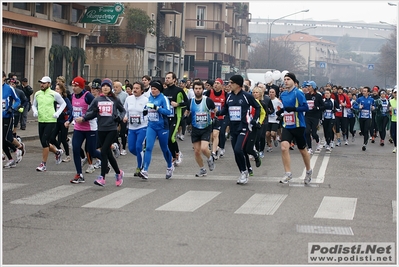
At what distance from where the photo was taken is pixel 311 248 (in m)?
7.88

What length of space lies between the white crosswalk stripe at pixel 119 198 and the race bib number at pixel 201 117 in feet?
8.11

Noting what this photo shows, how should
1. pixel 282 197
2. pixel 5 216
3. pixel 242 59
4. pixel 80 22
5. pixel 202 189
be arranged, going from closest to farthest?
pixel 5 216, pixel 282 197, pixel 202 189, pixel 80 22, pixel 242 59

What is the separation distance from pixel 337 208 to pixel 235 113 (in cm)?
346

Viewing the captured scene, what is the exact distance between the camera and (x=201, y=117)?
48.1ft

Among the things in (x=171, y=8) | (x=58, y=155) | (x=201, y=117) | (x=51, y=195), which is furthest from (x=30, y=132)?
(x=171, y=8)

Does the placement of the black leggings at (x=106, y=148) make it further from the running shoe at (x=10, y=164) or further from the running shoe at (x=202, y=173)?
the running shoe at (x=10, y=164)

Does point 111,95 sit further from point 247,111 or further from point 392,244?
point 392,244

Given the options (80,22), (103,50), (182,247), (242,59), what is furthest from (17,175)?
(242,59)

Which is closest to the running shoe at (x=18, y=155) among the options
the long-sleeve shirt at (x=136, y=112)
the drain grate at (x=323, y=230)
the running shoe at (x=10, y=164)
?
the running shoe at (x=10, y=164)

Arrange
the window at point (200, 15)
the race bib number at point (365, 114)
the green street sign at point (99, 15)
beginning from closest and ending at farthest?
the race bib number at point (365, 114), the green street sign at point (99, 15), the window at point (200, 15)

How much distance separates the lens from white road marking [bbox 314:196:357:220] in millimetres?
10148

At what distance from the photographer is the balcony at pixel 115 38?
49375mm

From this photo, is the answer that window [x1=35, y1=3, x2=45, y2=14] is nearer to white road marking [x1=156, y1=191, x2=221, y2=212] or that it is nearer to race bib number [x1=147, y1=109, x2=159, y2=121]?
race bib number [x1=147, y1=109, x2=159, y2=121]

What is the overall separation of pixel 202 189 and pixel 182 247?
4931mm
